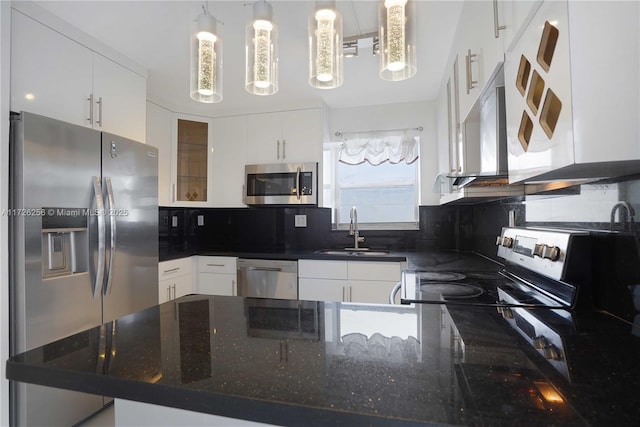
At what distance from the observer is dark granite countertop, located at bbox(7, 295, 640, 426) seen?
0.46 meters

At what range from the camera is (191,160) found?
10.5 ft

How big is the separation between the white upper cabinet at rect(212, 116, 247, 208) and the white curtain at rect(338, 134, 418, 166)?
101 cm

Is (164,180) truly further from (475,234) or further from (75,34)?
(475,234)

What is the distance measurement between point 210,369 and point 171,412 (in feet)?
0.42

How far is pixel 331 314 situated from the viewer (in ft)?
3.10

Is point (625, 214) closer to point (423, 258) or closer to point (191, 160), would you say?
point (423, 258)

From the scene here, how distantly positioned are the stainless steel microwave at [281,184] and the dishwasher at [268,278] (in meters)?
0.57

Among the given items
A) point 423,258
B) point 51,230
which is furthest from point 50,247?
point 423,258

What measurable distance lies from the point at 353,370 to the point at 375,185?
2.87 metres

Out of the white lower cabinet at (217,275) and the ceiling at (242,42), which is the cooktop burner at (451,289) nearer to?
the ceiling at (242,42)

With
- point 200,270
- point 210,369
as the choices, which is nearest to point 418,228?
point 200,270

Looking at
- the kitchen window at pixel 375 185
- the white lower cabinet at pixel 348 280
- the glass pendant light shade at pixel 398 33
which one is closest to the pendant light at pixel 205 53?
the glass pendant light shade at pixel 398 33

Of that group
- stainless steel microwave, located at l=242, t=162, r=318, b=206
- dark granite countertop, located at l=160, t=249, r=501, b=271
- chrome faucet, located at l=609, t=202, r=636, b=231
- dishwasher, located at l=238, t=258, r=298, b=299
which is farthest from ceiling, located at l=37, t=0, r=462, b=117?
dishwasher, located at l=238, t=258, r=298, b=299

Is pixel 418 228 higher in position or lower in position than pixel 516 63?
lower
